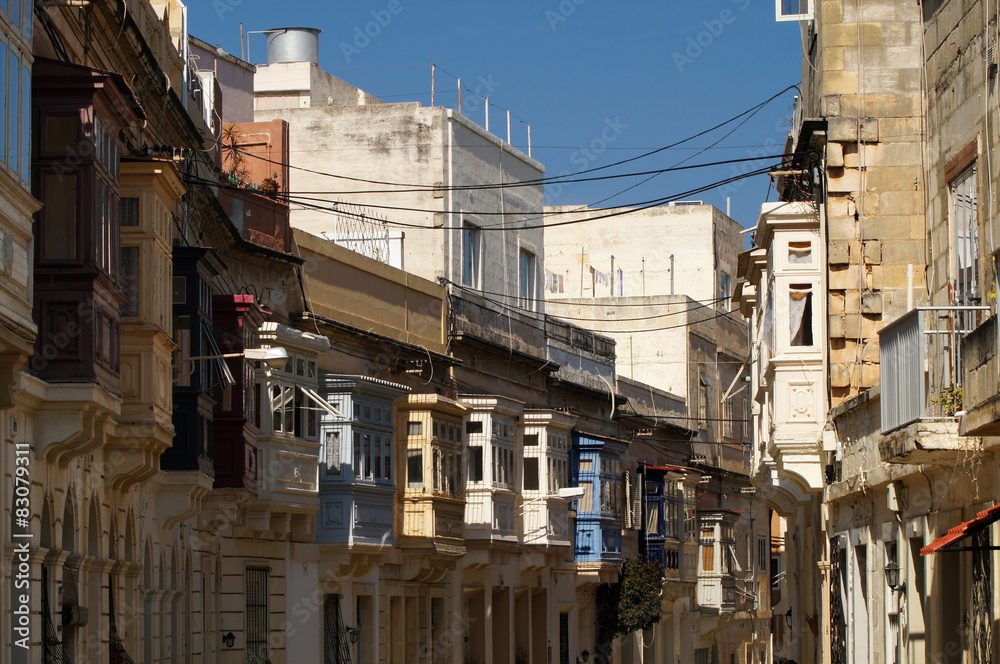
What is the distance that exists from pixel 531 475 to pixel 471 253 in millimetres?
5480

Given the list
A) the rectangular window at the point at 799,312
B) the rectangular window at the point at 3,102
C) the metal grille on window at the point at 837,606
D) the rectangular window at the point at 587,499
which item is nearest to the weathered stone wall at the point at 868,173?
the rectangular window at the point at 799,312

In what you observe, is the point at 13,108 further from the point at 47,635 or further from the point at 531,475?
the point at 531,475

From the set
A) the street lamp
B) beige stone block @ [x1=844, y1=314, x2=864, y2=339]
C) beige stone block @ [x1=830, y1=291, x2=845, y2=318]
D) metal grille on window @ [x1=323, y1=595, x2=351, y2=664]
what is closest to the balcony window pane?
the street lamp

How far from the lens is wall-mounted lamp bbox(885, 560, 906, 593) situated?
17.5 meters

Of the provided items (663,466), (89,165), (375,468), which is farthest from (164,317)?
(663,466)

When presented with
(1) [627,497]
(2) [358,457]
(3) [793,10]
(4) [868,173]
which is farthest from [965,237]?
(1) [627,497]

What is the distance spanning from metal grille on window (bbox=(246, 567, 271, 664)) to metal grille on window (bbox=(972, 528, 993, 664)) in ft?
50.3

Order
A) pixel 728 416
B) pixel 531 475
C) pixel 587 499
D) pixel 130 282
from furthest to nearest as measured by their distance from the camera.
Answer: pixel 728 416 < pixel 587 499 < pixel 531 475 < pixel 130 282

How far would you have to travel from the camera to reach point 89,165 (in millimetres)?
15891

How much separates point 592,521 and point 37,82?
28.8 meters

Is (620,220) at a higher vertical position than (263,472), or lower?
higher

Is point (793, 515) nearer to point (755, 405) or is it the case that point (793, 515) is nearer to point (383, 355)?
point (755, 405)

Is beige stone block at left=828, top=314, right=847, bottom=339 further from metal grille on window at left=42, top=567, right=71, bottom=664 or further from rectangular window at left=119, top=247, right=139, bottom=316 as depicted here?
metal grille on window at left=42, top=567, right=71, bottom=664

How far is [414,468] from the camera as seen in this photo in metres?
33.1
